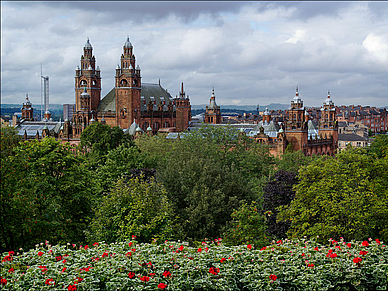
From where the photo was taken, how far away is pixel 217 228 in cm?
2917

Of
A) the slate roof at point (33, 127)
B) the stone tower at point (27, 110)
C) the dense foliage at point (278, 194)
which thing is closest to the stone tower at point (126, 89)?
the slate roof at point (33, 127)

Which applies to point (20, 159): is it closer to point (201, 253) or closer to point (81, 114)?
point (201, 253)

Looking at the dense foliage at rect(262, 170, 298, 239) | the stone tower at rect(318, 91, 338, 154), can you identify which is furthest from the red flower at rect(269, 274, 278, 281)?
the stone tower at rect(318, 91, 338, 154)

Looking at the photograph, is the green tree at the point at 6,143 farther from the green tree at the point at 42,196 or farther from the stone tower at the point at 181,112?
the stone tower at the point at 181,112

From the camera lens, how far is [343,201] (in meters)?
25.8

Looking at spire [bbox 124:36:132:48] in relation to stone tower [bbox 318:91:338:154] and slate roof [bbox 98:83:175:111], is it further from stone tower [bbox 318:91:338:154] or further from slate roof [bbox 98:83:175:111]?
stone tower [bbox 318:91:338:154]

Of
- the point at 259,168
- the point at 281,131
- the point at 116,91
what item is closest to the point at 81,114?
the point at 116,91

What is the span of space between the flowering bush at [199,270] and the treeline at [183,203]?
5895 millimetres

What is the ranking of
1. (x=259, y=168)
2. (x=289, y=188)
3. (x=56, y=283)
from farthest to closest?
(x=259, y=168) < (x=289, y=188) < (x=56, y=283)

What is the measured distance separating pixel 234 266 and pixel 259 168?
38981 mm

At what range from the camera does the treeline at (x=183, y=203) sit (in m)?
21.5

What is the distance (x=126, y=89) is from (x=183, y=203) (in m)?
68.7

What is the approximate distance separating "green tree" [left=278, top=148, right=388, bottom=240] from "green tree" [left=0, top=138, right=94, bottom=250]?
460 inches

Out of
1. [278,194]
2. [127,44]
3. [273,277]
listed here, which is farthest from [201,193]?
[127,44]
